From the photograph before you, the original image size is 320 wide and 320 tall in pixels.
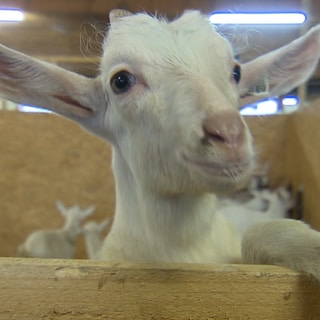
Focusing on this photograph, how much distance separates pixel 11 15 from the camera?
5.40m

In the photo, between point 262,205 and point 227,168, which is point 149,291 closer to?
point 227,168

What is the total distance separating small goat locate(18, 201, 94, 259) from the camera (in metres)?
2.79

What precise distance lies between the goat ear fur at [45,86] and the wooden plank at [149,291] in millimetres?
618

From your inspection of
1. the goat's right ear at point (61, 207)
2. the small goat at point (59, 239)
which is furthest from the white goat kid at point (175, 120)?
the goat's right ear at point (61, 207)

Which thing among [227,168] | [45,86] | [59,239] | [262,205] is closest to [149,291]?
[227,168]

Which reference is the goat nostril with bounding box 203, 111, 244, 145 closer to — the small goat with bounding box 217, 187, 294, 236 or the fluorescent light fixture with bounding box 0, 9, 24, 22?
the small goat with bounding box 217, 187, 294, 236

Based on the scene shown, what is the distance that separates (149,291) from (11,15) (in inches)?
190

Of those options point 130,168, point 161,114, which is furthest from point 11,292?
point 130,168

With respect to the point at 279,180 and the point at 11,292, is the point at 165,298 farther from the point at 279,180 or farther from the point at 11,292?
the point at 279,180

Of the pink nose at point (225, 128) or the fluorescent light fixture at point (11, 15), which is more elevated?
the fluorescent light fixture at point (11, 15)

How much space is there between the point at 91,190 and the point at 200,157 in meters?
2.04

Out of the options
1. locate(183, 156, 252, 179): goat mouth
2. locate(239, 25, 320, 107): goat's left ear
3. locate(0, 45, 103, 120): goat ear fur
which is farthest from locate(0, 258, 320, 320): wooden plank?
locate(239, 25, 320, 107): goat's left ear

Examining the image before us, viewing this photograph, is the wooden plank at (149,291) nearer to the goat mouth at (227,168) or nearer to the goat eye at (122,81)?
the goat mouth at (227,168)

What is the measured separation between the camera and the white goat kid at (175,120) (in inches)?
43.8
